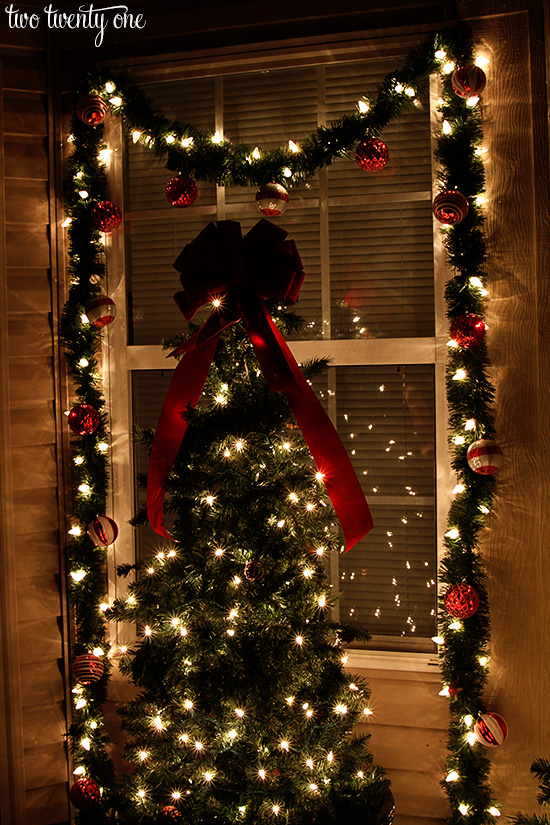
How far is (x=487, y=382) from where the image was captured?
179 cm

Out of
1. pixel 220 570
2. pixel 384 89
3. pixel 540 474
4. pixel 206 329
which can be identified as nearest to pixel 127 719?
pixel 220 570

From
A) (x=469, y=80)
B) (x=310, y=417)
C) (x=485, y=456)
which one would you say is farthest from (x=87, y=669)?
(x=469, y=80)

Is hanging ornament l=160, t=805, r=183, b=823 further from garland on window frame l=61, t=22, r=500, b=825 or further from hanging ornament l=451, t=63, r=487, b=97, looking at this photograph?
hanging ornament l=451, t=63, r=487, b=97

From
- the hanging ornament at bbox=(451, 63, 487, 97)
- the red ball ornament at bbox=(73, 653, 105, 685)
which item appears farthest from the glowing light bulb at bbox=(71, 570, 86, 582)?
the hanging ornament at bbox=(451, 63, 487, 97)

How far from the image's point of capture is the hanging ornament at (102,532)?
1944mm

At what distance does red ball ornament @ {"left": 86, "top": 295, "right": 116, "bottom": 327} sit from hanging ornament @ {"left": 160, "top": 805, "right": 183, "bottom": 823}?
4.84ft

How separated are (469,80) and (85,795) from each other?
8.31ft

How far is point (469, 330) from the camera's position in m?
1.73

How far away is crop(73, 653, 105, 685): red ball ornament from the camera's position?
191 cm

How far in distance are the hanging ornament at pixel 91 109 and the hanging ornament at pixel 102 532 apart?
1.36m

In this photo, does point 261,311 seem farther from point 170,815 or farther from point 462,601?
point 170,815

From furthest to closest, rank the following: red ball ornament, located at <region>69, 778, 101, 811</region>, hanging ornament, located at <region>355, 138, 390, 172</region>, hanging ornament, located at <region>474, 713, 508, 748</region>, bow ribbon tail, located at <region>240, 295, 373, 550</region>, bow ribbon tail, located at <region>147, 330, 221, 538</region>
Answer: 1. red ball ornament, located at <region>69, 778, 101, 811</region>
2. hanging ornament, located at <region>355, 138, 390, 172</region>
3. hanging ornament, located at <region>474, 713, 508, 748</region>
4. bow ribbon tail, located at <region>147, 330, 221, 538</region>
5. bow ribbon tail, located at <region>240, 295, 373, 550</region>

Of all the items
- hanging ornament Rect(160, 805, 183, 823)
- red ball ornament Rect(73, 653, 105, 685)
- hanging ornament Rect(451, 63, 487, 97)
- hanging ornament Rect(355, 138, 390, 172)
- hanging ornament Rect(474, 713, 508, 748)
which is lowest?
hanging ornament Rect(160, 805, 183, 823)

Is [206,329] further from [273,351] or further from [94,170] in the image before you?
[94,170]
